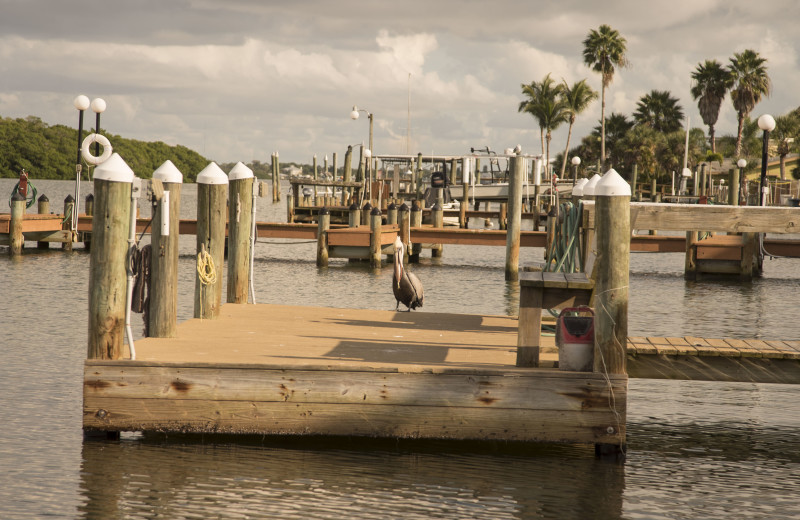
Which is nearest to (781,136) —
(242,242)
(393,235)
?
(393,235)

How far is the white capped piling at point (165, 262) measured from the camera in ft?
25.6

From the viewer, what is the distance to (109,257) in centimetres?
687

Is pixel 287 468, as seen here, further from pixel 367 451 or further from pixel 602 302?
pixel 602 302

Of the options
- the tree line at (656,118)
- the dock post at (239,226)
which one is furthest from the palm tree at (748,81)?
the dock post at (239,226)

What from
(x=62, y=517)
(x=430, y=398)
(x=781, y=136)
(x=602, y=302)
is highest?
(x=781, y=136)

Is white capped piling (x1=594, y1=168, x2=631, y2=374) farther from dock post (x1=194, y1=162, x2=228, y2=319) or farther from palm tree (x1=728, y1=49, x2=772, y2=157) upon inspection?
palm tree (x1=728, y1=49, x2=772, y2=157)

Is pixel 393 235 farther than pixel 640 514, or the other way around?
pixel 393 235

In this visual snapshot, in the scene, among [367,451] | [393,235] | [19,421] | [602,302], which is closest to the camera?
[602,302]

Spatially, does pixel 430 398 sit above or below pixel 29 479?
above

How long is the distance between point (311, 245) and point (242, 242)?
24.3 meters

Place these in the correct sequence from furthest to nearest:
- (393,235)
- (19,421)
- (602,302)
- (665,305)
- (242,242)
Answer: (393,235) → (665,305) → (242,242) → (19,421) → (602,302)

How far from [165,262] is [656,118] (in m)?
69.2

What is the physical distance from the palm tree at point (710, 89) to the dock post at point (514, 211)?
2072 inches

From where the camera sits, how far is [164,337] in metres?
8.20
